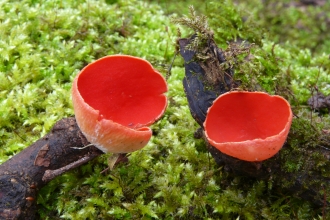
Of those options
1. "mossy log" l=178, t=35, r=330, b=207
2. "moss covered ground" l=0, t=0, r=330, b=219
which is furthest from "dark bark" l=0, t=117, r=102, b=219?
"mossy log" l=178, t=35, r=330, b=207

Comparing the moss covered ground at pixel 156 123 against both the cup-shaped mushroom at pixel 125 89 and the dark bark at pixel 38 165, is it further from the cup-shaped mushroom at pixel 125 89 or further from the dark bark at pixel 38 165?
the cup-shaped mushroom at pixel 125 89

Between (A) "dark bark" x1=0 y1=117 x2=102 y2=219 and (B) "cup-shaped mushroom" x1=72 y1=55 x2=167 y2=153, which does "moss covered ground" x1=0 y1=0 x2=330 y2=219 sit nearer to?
(A) "dark bark" x1=0 y1=117 x2=102 y2=219

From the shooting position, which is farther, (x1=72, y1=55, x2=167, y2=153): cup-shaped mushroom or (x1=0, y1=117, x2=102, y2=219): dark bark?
(x1=72, y1=55, x2=167, y2=153): cup-shaped mushroom

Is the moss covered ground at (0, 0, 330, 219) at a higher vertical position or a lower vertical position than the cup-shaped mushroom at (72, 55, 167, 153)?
lower

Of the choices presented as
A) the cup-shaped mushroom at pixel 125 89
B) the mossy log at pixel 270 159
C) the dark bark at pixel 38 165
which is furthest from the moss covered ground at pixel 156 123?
the cup-shaped mushroom at pixel 125 89

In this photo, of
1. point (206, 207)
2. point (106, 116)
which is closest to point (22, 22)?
point (106, 116)

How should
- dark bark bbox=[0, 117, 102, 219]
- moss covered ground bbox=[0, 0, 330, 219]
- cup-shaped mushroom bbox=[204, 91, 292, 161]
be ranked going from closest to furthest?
dark bark bbox=[0, 117, 102, 219]
cup-shaped mushroom bbox=[204, 91, 292, 161]
moss covered ground bbox=[0, 0, 330, 219]

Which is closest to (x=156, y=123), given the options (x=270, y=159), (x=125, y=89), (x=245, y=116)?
(x=125, y=89)

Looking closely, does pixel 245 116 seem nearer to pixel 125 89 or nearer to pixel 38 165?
pixel 125 89
